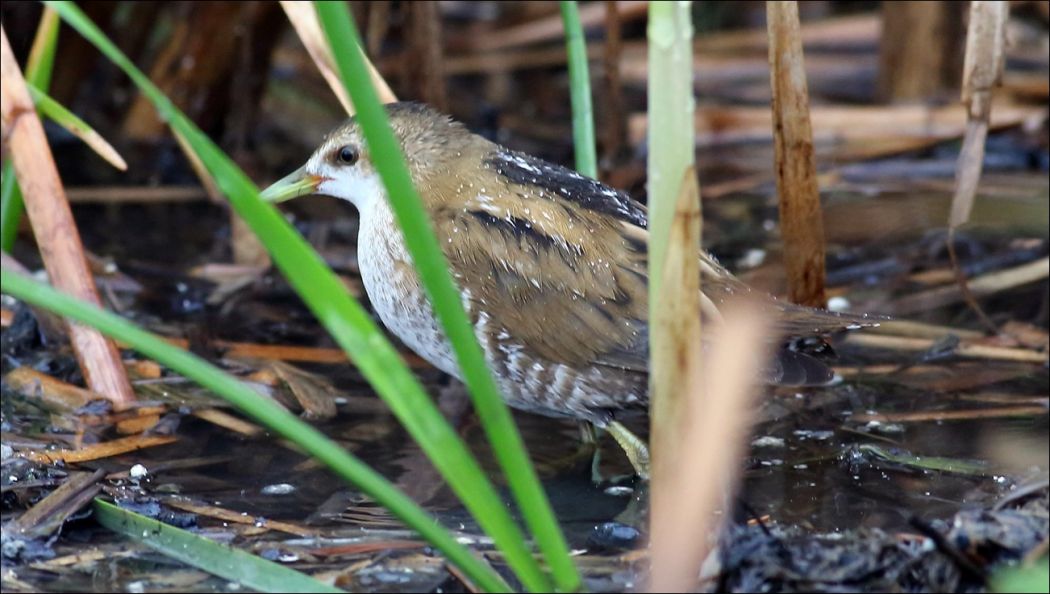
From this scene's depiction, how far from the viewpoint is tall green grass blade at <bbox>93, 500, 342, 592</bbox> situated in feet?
8.16

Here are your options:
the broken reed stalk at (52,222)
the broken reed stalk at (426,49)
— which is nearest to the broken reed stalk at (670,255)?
the broken reed stalk at (52,222)

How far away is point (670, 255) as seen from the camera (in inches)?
84.8

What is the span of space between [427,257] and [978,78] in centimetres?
223

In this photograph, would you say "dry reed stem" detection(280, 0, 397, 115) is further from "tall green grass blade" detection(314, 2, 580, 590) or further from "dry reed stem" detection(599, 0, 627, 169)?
"tall green grass blade" detection(314, 2, 580, 590)

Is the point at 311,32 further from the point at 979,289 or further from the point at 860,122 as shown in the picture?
the point at 860,122

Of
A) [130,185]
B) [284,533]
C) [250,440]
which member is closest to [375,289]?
[250,440]

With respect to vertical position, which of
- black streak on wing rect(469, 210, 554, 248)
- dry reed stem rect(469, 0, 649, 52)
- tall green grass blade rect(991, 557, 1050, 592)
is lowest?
tall green grass blade rect(991, 557, 1050, 592)

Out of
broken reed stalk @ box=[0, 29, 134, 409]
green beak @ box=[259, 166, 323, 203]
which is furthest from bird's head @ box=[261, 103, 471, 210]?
broken reed stalk @ box=[0, 29, 134, 409]

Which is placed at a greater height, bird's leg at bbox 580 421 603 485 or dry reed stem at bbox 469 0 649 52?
dry reed stem at bbox 469 0 649 52

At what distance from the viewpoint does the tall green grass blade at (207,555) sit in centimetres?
249

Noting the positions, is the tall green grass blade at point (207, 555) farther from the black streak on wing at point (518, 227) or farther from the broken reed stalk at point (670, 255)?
the black streak on wing at point (518, 227)

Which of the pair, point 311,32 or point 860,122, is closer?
point 311,32

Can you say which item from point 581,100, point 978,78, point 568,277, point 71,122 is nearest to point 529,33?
point 581,100

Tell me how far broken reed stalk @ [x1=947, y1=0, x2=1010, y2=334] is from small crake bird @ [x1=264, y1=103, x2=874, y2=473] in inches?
31.2
